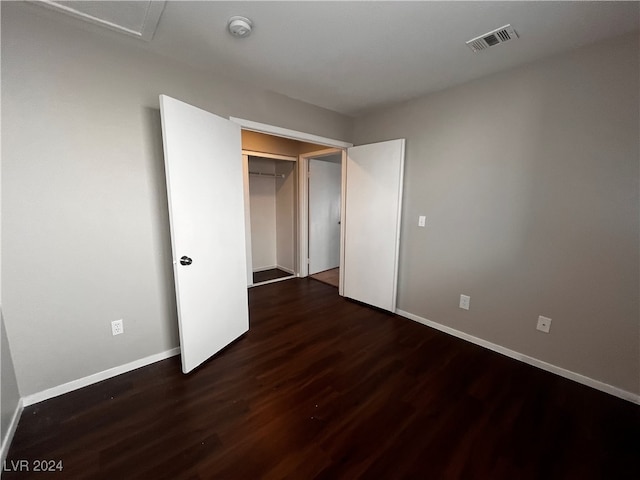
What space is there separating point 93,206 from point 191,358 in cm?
127

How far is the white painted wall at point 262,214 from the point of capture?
457 centimetres

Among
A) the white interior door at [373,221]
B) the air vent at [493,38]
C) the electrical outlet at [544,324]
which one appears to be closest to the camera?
the air vent at [493,38]

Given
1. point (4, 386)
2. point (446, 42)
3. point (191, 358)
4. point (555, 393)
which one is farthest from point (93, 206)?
point (555, 393)

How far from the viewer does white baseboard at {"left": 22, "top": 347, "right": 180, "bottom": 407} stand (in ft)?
5.49

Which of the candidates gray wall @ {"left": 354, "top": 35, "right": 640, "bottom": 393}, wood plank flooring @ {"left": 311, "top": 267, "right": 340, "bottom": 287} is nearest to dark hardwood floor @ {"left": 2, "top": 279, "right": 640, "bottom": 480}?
gray wall @ {"left": 354, "top": 35, "right": 640, "bottom": 393}

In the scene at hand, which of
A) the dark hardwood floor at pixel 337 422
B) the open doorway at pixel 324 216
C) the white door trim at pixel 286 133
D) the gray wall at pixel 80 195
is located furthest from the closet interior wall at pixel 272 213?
the dark hardwood floor at pixel 337 422

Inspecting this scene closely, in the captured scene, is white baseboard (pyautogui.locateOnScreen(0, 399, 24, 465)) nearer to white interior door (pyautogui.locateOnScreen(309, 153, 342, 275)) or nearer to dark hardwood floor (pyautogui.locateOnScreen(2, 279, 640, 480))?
dark hardwood floor (pyautogui.locateOnScreen(2, 279, 640, 480))

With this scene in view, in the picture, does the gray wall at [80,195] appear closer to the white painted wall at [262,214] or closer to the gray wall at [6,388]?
the gray wall at [6,388]

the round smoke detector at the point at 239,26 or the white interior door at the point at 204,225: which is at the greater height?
the round smoke detector at the point at 239,26

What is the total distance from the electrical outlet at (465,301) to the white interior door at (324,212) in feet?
8.19

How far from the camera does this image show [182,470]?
1.29m

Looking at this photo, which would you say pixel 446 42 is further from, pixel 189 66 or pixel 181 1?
pixel 189 66

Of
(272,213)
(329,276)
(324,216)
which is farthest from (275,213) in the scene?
(329,276)

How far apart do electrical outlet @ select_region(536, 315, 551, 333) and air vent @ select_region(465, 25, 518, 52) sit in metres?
2.03
